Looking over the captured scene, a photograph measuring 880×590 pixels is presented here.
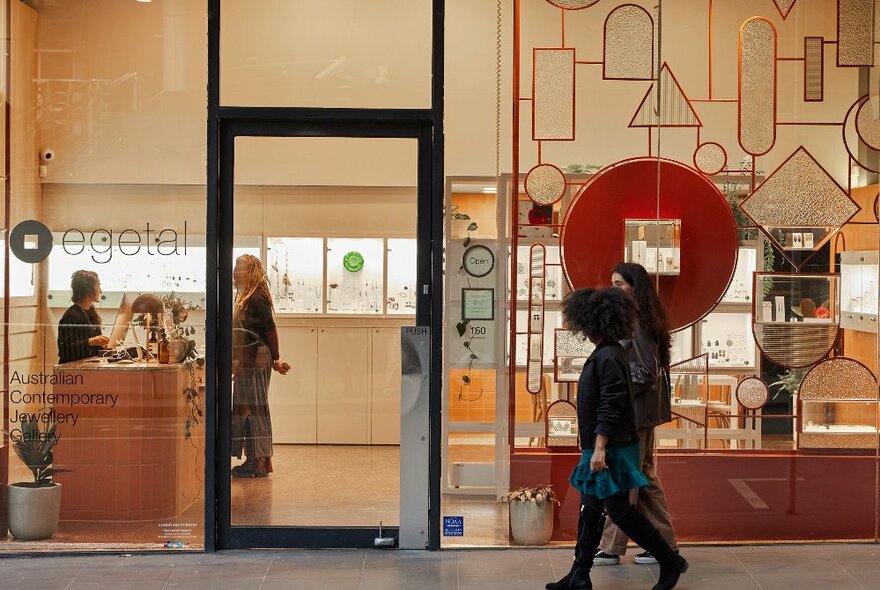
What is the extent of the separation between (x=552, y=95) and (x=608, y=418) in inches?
79.8

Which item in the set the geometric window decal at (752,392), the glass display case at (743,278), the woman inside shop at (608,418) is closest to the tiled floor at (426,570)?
the woman inside shop at (608,418)

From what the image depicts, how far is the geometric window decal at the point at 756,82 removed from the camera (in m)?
6.48

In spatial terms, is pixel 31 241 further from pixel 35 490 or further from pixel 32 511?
pixel 32 511

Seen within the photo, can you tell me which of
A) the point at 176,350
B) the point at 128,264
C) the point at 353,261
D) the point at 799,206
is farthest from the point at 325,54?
the point at 799,206

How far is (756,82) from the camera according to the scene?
6492mm

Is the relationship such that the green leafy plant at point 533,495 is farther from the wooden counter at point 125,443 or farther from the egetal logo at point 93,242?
the egetal logo at point 93,242

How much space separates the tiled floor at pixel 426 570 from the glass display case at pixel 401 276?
137cm

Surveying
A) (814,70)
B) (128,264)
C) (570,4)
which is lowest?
(128,264)

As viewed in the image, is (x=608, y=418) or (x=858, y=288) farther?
(x=858, y=288)

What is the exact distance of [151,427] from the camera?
642 centimetres

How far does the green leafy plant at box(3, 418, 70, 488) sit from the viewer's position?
20.9 ft

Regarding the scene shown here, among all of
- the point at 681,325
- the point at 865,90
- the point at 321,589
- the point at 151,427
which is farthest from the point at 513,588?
the point at 865,90

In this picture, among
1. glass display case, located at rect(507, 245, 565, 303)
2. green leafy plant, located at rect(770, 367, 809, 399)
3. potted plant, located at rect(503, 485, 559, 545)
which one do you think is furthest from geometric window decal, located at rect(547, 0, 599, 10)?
potted plant, located at rect(503, 485, 559, 545)

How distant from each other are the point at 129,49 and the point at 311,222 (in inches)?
55.0
